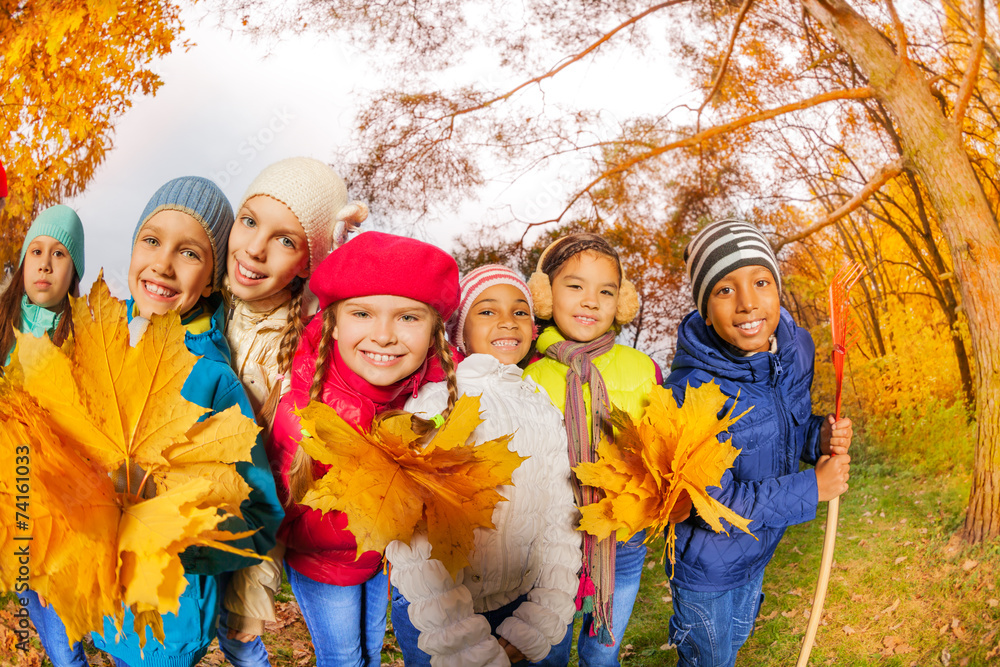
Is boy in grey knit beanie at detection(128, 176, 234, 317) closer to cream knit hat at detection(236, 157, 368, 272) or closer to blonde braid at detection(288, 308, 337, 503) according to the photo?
cream knit hat at detection(236, 157, 368, 272)

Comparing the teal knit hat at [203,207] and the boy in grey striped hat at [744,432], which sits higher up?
the teal knit hat at [203,207]

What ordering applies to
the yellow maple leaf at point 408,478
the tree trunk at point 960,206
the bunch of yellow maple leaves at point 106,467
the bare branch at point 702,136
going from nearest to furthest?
the bunch of yellow maple leaves at point 106,467, the yellow maple leaf at point 408,478, the tree trunk at point 960,206, the bare branch at point 702,136

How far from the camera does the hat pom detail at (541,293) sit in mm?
1700

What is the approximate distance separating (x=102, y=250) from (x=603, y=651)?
72.3 inches

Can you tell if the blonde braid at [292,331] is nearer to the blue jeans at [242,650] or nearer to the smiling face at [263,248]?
the smiling face at [263,248]

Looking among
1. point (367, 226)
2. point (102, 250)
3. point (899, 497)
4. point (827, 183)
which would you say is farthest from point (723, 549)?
point (102, 250)

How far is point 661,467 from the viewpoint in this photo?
4.78ft

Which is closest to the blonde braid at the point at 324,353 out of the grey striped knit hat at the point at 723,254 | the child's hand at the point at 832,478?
the grey striped knit hat at the point at 723,254

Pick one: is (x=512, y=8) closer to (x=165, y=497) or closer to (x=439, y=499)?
(x=439, y=499)

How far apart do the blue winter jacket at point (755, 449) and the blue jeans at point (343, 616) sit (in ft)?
2.96

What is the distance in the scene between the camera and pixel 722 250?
1709mm

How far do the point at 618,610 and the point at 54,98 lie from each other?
2193 mm

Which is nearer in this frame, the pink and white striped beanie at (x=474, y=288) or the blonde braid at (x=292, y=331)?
the blonde braid at (x=292, y=331)

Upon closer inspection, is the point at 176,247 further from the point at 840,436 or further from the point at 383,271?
the point at 840,436
